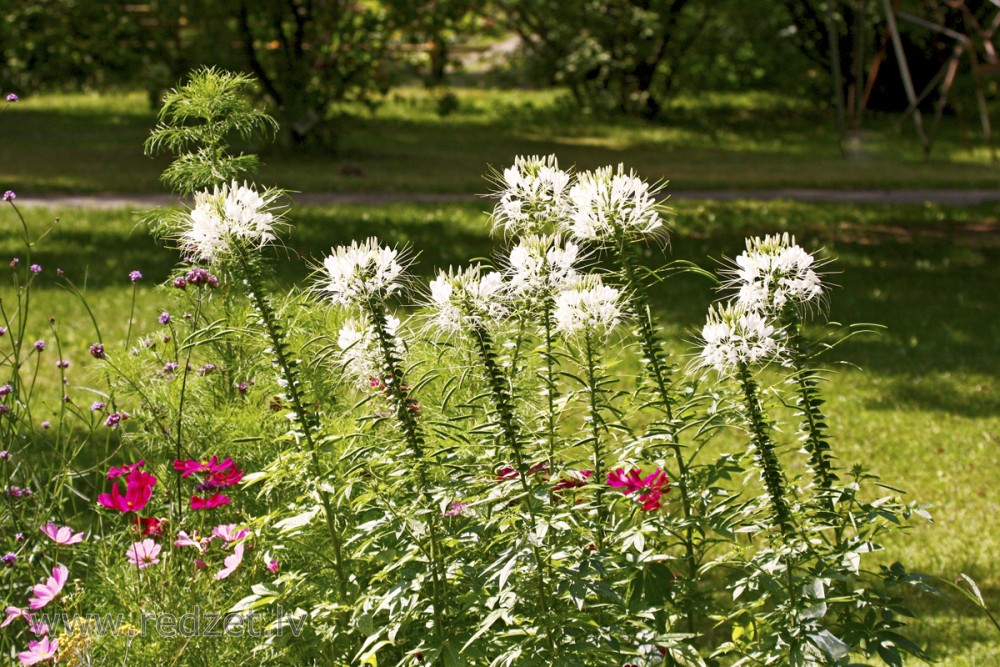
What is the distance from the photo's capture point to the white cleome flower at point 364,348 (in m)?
2.37

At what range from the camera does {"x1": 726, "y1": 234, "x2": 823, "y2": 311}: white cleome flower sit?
231 cm

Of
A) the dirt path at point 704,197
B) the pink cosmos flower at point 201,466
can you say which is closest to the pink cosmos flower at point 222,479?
the pink cosmos flower at point 201,466

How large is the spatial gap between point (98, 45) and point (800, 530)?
1394 cm

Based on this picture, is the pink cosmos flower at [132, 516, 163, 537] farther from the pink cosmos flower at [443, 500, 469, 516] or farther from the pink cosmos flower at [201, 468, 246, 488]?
the pink cosmos flower at [443, 500, 469, 516]

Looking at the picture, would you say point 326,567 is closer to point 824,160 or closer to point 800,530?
point 800,530

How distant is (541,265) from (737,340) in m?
0.41

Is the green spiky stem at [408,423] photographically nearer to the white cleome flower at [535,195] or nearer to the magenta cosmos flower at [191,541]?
the white cleome flower at [535,195]

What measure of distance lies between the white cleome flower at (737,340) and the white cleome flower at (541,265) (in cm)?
30

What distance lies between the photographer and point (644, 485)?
266 centimetres

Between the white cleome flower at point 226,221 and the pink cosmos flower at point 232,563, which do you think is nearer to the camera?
the white cleome flower at point 226,221

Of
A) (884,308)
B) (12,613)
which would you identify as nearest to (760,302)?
(12,613)

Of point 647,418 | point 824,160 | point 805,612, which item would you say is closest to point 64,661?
point 805,612

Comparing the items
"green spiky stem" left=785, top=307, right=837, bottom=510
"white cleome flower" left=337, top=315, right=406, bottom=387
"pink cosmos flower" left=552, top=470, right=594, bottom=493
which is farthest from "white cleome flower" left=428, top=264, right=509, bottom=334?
"green spiky stem" left=785, top=307, right=837, bottom=510

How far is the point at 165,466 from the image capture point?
3365 mm
